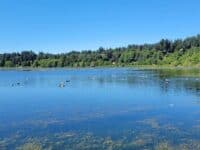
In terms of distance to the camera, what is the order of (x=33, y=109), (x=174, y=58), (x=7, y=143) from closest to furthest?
1. (x=7, y=143)
2. (x=33, y=109)
3. (x=174, y=58)

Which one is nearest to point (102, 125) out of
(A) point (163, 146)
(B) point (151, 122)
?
(B) point (151, 122)

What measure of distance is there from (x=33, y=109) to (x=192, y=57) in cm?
14126

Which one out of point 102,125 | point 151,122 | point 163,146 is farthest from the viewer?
point 151,122

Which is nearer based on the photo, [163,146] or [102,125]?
[163,146]

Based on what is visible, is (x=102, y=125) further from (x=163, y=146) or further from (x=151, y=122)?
(x=163, y=146)

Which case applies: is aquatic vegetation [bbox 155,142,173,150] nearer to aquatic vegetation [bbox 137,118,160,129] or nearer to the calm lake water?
the calm lake water

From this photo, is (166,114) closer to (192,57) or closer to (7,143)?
(7,143)

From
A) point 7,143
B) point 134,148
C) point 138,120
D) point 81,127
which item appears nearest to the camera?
point 134,148

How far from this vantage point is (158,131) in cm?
2067

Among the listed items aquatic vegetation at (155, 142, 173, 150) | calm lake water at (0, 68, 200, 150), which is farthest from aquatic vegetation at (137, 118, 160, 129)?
aquatic vegetation at (155, 142, 173, 150)

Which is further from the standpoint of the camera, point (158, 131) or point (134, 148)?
point (158, 131)

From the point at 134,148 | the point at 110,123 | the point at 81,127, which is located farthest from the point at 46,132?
the point at 134,148

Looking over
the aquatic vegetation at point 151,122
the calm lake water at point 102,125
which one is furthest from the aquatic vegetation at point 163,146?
the aquatic vegetation at point 151,122

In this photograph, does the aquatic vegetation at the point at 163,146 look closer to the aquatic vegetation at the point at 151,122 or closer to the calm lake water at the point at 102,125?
the calm lake water at the point at 102,125
